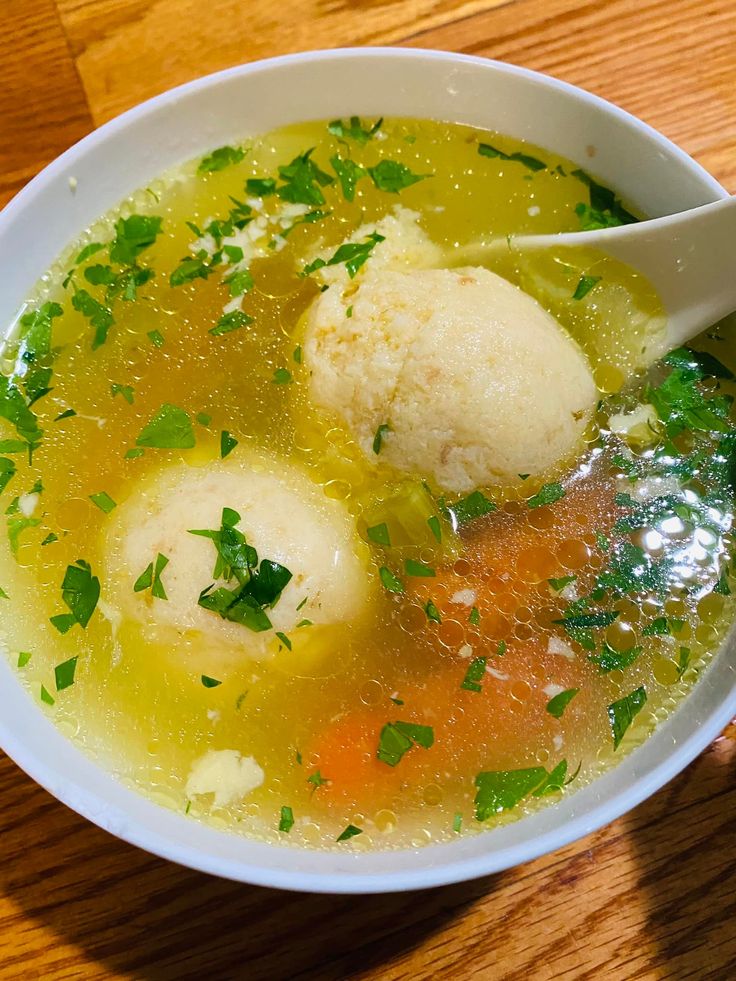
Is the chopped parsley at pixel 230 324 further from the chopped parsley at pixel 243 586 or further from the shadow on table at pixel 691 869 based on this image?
the shadow on table at pixel 691 869

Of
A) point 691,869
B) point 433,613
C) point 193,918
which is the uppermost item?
point 433,613

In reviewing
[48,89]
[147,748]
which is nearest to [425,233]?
[48,89]

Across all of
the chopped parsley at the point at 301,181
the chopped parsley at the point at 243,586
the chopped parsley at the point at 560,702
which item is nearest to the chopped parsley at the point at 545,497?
the chopped parsley at the point at 560,702

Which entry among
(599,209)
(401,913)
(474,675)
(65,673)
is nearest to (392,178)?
(599,209)

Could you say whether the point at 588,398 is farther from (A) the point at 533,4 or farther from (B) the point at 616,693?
(A) the point at 533,4

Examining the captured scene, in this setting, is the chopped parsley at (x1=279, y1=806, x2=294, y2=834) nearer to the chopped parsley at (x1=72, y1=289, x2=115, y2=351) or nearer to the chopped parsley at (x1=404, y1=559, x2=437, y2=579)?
the chopped parsley at (x1=404, y1=559, x2=437, y2=579)

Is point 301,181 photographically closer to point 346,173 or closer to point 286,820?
point 346,173
